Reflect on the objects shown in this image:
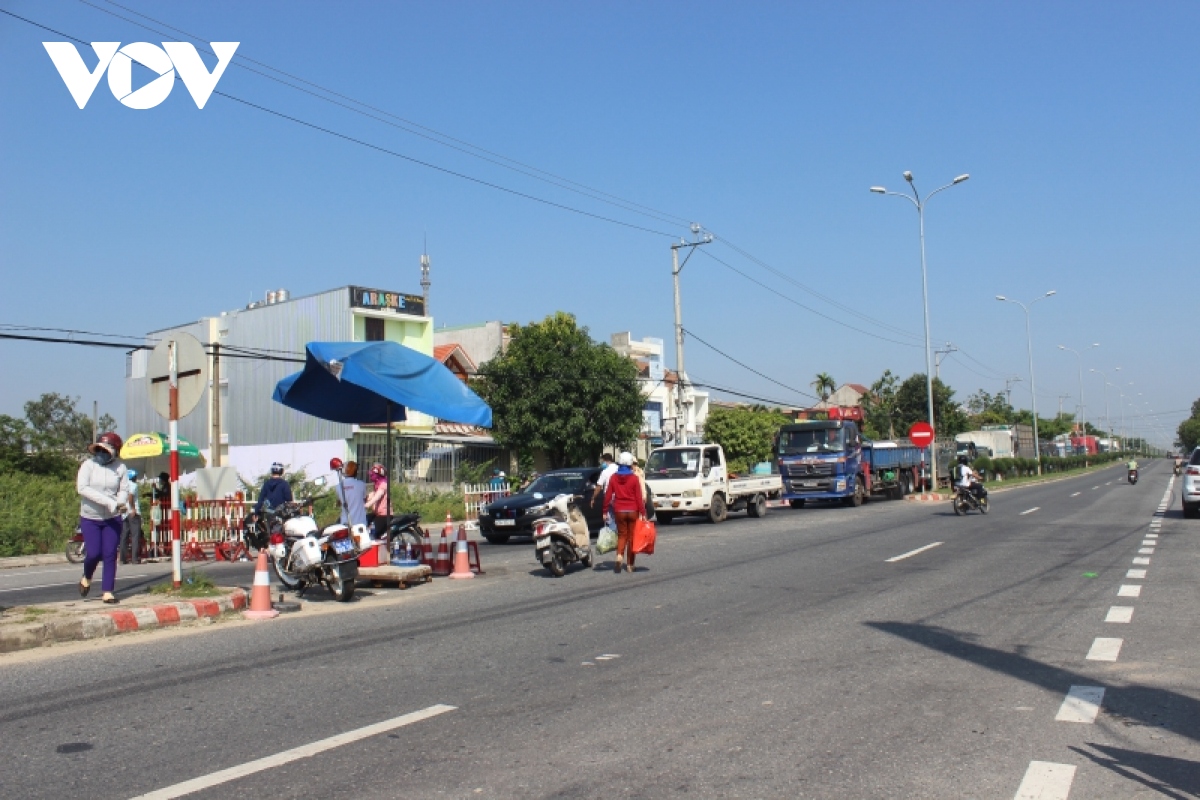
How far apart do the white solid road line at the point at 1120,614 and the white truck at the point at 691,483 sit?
1552cm

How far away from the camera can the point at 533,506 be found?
22.0 m

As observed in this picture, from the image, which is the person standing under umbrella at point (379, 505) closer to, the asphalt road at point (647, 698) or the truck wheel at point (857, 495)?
the asphalt road at point (647, 698)

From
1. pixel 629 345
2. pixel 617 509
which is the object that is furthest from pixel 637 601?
pixel 629 345

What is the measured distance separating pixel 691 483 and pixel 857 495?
959 centimetres

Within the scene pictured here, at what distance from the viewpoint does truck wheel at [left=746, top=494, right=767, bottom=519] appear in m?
28.0

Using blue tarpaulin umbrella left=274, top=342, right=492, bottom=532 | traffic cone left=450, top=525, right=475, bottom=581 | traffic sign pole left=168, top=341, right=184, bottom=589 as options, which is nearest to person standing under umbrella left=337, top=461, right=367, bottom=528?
blue tarpaulin umbrella left=274, top=342, right=492, bottom=532

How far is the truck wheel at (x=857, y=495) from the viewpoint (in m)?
32.2

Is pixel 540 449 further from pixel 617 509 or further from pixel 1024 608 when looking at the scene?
pixel 1024 608

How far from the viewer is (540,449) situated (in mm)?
44219

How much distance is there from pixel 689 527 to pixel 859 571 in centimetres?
1092

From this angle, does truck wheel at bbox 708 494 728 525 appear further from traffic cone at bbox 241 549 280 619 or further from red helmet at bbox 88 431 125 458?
red helmet at bbox 88 431 125 458

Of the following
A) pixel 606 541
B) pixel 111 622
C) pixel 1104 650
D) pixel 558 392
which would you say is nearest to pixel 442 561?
pixel 606 541

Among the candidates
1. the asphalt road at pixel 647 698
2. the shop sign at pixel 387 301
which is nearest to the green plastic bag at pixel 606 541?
the asphalt road at pixel 647 698

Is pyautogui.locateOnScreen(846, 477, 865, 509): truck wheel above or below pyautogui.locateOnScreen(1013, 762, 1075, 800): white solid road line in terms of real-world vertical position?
above
